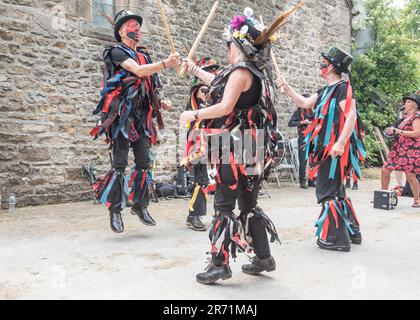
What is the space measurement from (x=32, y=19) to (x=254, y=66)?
4771 millimetres

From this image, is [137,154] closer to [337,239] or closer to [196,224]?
[196,224]

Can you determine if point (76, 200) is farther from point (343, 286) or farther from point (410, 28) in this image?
point (410, 28)

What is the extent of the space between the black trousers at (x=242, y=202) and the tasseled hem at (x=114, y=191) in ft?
5.37

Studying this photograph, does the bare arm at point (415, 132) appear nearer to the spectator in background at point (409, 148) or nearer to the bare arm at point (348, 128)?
the spectator in background at point (409, 148)

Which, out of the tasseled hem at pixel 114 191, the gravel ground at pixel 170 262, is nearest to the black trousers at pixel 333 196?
the gravel ground at pixel 170 262

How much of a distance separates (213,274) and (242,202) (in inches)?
22.0

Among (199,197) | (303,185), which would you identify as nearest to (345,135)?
(199,197)

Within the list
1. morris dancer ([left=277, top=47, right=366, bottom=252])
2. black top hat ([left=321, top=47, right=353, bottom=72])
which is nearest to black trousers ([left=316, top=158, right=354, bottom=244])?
morris dancer ([left=277, top=47, right=366, bottom=252])

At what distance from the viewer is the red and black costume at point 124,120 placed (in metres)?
4.42

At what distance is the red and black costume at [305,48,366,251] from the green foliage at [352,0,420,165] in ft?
32.6

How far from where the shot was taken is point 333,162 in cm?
418

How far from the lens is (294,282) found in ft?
10.1

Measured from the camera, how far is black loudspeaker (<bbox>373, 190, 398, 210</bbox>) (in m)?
6.54

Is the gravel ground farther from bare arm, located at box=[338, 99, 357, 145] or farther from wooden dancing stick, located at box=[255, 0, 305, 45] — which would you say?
wooden dancing stick, located at box=[255, 0, 305, 45]
